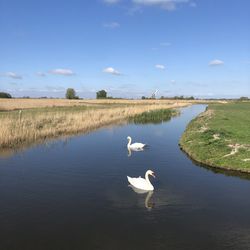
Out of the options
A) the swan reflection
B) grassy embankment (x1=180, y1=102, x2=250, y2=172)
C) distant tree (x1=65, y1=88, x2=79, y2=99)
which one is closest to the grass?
grassy embankment (x1=180, y1=102, x2=250, y2=172)

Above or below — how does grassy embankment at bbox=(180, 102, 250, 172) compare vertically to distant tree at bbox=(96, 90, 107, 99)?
above

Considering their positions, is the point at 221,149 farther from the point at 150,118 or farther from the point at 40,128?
the point at 150,118

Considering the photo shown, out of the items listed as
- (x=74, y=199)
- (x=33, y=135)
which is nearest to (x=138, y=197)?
(x=74, y=199)

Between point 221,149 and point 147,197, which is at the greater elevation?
point 221,149

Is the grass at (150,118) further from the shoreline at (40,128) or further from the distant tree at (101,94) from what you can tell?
the distant tree at (101,94)

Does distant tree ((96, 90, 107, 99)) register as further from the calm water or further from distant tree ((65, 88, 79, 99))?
the calm water

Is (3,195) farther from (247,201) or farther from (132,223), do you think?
(247,201)

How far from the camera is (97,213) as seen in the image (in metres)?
11.1

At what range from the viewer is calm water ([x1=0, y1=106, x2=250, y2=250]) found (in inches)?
364

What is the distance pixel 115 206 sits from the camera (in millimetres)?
11820

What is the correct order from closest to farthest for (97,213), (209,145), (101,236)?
1. (101,236)
2. (97,213)
3. (209,145)

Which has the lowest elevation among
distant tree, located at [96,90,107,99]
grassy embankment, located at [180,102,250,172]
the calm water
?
distant tree, located at [96,90,107,99]

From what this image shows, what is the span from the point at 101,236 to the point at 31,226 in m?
1.97

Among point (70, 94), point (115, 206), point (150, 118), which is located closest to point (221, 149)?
point (115, 206)
